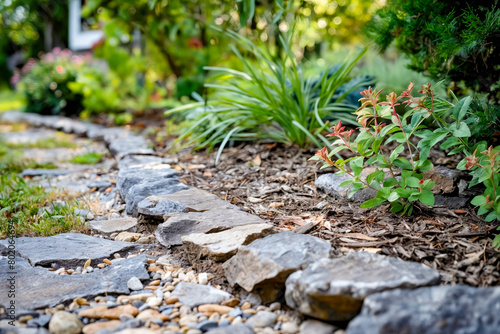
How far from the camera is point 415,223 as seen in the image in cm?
155

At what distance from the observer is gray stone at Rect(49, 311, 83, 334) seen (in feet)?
3.67

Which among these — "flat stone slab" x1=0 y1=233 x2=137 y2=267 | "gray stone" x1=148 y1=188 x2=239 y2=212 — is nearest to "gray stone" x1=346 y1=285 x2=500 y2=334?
"gray stone" x1=148 y1=188 x2=239 y2=212

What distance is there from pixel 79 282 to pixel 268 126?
190cm

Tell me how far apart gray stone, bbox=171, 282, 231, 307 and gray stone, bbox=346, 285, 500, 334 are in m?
0.50

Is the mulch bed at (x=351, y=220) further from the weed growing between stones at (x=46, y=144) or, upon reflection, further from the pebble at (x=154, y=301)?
the weed growing between stones at (x=46, y=144)

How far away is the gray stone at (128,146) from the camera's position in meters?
3.08

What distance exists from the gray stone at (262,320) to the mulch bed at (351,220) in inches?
14.5

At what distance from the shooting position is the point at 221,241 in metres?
1.50

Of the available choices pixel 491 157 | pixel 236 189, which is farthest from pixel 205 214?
pixel 491 157

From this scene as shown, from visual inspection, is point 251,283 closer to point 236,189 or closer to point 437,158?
point 236,189

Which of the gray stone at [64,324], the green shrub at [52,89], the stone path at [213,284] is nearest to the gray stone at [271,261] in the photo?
the stone path at [213,284]

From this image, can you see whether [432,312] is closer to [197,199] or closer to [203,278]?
[203,278]

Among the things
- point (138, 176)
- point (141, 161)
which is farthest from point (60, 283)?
point (141, 161)

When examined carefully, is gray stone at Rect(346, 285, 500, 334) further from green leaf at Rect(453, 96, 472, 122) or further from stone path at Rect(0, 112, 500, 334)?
green leaf at Rect(453, 96, 472, 122)
